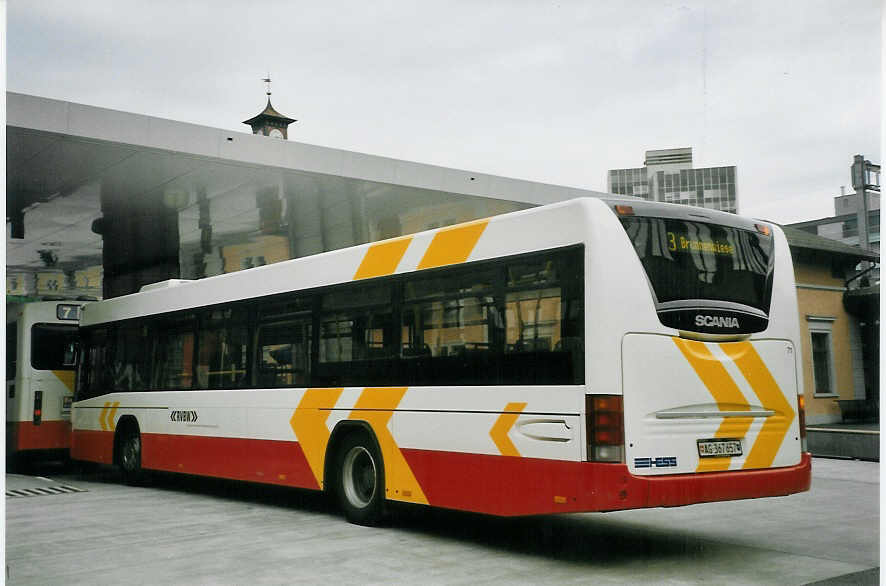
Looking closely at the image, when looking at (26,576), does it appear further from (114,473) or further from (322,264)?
(114,473)

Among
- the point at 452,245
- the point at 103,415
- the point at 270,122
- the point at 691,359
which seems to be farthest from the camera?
the point at 270,122

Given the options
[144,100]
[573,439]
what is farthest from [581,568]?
[144,100]

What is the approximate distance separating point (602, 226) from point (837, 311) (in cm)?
2479

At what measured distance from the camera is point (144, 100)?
13.0 metres

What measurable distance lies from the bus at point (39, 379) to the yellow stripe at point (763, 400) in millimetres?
11832

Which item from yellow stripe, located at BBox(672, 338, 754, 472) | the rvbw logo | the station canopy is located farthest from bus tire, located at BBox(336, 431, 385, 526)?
the station canopy

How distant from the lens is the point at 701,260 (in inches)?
316

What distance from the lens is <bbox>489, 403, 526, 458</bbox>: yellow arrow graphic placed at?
8.09m

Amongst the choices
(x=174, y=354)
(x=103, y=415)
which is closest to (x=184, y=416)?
(x=174, y=354)

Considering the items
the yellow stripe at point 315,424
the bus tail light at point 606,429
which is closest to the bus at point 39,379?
the yellow stripe at point 315,424

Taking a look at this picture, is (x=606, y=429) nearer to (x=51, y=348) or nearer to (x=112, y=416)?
(x=112, y=416)

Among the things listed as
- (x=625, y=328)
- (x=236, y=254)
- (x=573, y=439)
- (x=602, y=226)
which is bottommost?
(x=573, y=439)

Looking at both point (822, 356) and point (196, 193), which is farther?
point (822, 356)

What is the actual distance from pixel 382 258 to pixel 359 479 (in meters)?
2.30
